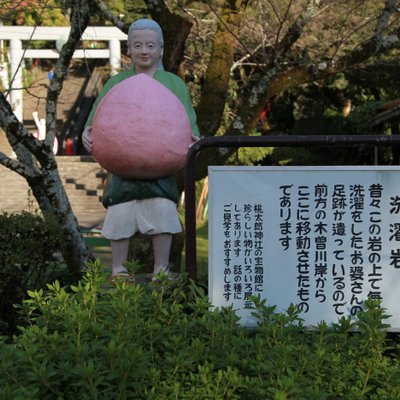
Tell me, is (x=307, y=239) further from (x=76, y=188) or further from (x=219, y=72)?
(x=76, y=188)

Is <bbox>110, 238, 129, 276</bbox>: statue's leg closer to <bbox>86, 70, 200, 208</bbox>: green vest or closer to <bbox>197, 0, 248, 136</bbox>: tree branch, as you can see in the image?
<bbox>86, 70, 200, 208</bbox>: green vest

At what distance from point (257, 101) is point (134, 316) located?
5173mm

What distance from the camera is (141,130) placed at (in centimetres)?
500

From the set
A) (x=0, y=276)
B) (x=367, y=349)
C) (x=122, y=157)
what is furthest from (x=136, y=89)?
(x=367, y=349)

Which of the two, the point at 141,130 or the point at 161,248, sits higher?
the point at 141,130

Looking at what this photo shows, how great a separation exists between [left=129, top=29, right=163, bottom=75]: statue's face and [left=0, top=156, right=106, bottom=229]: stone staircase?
500 inches

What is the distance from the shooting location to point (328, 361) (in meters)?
3.10

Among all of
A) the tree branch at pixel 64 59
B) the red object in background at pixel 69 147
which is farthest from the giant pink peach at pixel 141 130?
the red object in background at pixel 69 147

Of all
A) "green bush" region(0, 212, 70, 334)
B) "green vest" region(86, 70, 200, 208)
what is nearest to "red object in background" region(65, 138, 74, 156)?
"green bush" region(0, 212, 70, 334)

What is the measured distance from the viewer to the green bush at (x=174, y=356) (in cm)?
284

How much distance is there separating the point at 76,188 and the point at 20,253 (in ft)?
47.3

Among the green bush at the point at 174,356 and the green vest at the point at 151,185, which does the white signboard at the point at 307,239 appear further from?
the green vest at the point at 151,185

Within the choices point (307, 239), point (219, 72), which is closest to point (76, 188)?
point (219, 72)

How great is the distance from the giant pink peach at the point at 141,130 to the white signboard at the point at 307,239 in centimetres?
86
